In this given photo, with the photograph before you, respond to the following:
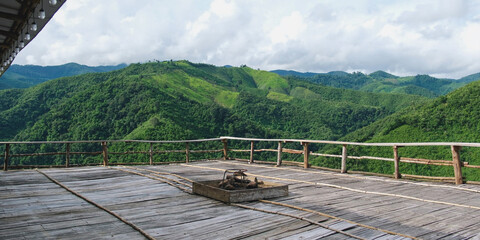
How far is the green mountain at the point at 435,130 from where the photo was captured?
30.3 m

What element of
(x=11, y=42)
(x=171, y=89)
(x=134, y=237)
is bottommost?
(x=134, y=237)

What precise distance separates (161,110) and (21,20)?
43378mm

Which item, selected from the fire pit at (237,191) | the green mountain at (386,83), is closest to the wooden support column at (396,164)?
the fire pit at (237,191)

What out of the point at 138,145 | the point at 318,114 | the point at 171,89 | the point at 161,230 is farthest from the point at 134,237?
the point at 318,114

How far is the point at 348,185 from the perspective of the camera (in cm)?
608

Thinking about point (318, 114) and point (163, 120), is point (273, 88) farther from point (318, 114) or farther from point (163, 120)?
point (163, 120)

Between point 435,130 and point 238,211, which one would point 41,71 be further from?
point 238,211

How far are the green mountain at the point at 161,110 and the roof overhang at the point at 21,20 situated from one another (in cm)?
3479

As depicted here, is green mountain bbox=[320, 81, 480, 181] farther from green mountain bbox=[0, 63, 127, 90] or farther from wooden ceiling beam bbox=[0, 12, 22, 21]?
green mountain bbox=[0, 63, 127, 90]

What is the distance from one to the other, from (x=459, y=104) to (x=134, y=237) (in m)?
42.5

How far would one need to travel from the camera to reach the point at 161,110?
46844 millimetres

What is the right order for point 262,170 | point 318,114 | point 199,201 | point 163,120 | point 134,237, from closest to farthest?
1. point 134,237
2. point 199,201
3. point 262,170
4. point 163,120
5. point 318,114

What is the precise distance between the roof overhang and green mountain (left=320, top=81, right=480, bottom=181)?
28.3 metres

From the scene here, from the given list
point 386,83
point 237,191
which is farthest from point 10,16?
point 386,83
